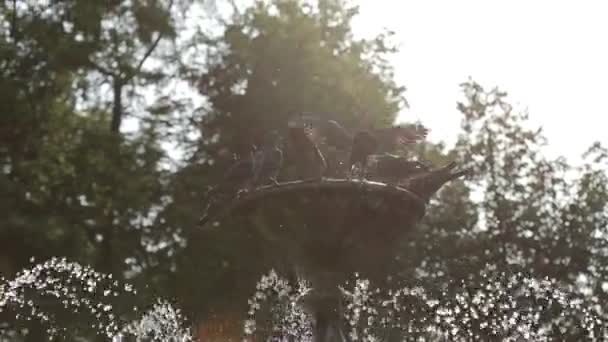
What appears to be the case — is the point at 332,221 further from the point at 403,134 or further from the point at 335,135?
the point at 335,135

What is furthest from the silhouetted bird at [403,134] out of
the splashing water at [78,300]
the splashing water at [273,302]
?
the splashing water at [78,300]

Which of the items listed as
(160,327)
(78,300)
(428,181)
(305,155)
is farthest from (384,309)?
(305,155)

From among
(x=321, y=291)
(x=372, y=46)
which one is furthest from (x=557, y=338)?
(x=321, y=291)

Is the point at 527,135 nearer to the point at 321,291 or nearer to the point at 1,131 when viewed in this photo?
the point at 1,131

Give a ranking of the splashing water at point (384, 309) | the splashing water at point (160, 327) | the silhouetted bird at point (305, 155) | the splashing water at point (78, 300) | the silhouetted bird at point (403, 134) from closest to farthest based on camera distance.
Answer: the silhouetted bird at point (305, 155) < the silhouetted bird at point (403, 134) < the splashing water at point (160, 327) < the splashing water at point (78, 300) < the splashing water at point (384, 309)

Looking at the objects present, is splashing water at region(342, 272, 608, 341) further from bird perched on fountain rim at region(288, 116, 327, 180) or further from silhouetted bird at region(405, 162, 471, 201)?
bird perched on fountain rim at region(288, 116, 327, 180)

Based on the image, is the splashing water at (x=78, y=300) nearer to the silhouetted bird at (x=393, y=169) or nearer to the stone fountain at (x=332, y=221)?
the stone fountain at (x=332, y=221)
